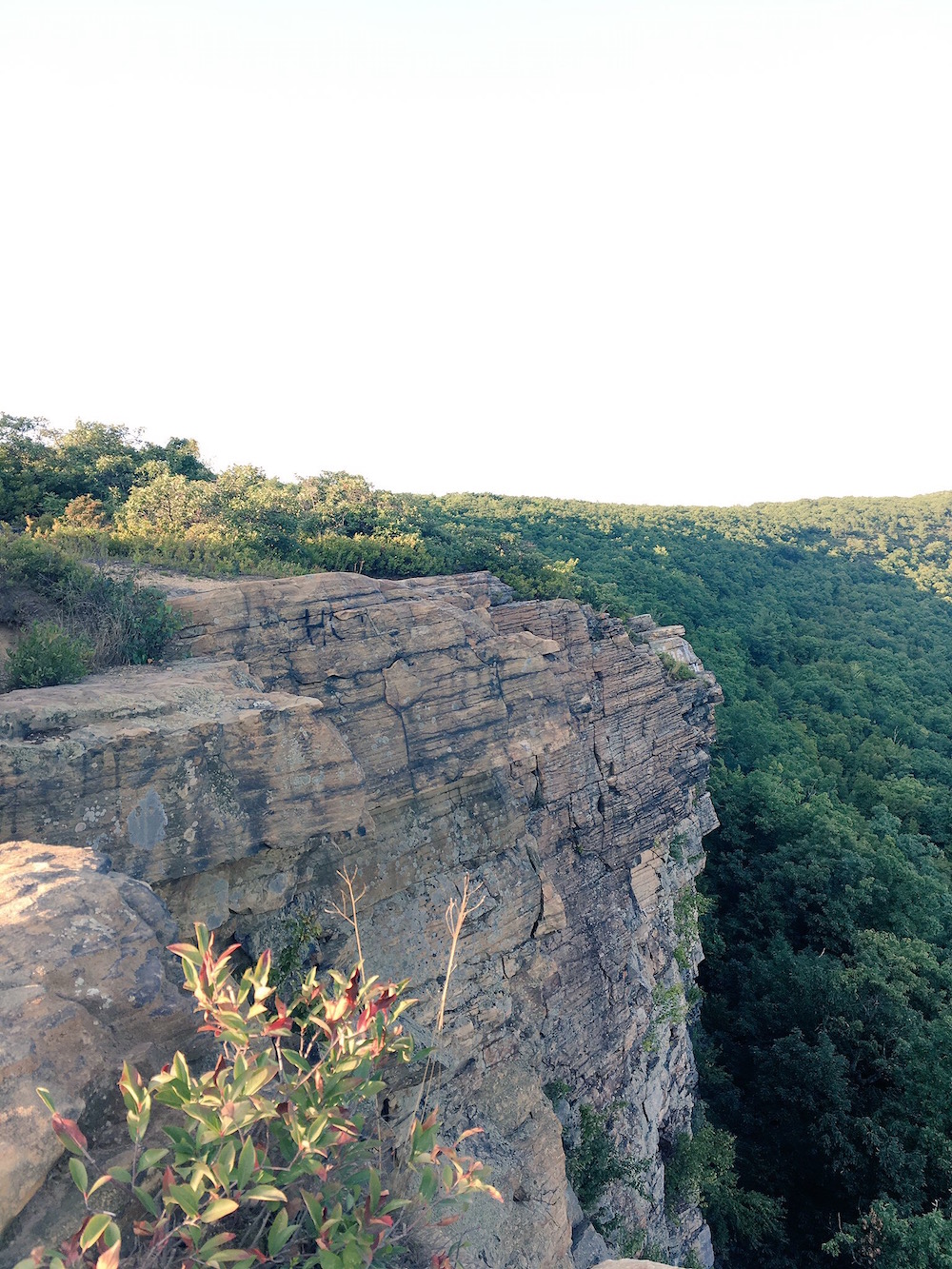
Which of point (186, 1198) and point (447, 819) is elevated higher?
point (186, 1198)

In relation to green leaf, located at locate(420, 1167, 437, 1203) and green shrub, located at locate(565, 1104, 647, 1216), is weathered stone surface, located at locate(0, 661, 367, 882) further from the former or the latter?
green shrub, located at locate(565, 1104, 647, 1216)

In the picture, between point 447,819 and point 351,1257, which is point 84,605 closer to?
point 447,819

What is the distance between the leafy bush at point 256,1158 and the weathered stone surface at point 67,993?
0.28 metres

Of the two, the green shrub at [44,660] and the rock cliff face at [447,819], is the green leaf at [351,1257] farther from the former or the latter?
the green shrub at [44,660]

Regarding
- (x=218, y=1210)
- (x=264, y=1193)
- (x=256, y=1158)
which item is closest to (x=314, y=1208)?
(x=256, y=1158)

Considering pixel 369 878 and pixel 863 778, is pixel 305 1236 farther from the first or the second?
pixel 863 778

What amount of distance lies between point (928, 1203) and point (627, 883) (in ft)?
34.3

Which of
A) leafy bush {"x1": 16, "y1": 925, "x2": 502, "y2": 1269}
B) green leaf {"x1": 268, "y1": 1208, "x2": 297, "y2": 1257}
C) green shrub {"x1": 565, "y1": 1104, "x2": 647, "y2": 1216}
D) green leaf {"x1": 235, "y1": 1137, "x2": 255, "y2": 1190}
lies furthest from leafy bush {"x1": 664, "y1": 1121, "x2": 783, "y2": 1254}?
green leaf {"x1": 235, "y1": 1137, "x2": 255, "y2": 1190}

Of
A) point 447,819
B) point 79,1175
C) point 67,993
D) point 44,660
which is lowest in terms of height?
point 447,819

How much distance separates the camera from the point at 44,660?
7.04 m

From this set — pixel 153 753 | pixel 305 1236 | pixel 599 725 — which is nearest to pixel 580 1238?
pixel 599 725

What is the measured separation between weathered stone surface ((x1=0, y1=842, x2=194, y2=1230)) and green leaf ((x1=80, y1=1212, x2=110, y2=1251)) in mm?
923

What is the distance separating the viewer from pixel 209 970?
10.6 feet

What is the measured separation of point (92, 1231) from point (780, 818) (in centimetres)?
2543
